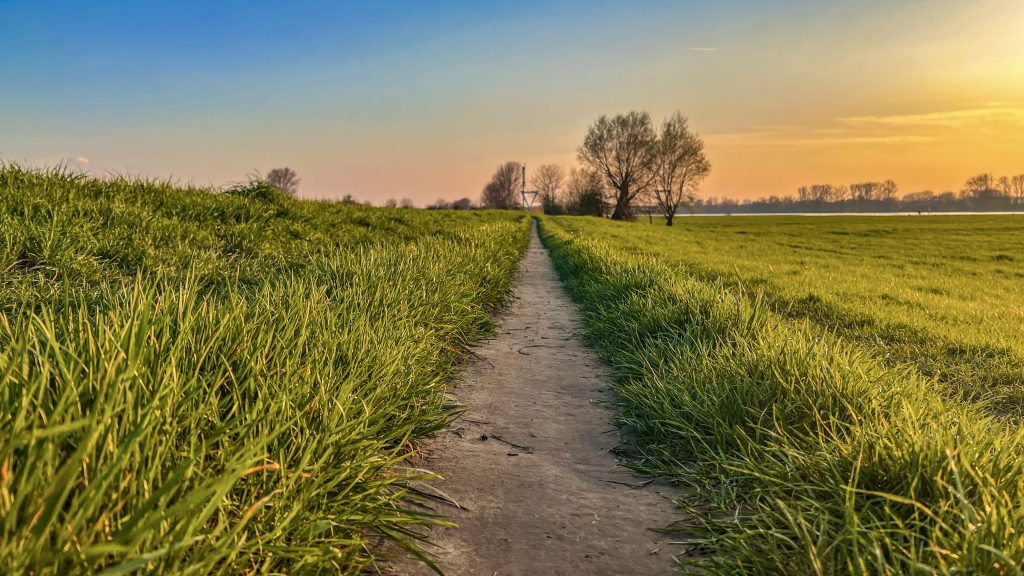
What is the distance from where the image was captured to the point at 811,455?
245 centimetres

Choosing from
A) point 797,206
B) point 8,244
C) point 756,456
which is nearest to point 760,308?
point 756,456

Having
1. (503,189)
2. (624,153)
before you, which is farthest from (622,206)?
(503,189)

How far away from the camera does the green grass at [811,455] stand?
176 centimetres

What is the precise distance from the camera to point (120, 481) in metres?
1.39

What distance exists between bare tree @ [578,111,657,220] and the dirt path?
62.6 meters

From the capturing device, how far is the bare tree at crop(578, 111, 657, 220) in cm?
6309

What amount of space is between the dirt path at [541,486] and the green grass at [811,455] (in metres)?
0.23

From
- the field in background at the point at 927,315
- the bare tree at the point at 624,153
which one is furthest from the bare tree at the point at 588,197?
the field in background at the point at 927,315

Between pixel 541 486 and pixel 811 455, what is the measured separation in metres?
1.25

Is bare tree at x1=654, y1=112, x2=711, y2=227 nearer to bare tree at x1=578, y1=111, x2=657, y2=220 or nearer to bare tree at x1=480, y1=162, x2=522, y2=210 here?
bare tree at x1=578, y1=111, x2=657, y2=220

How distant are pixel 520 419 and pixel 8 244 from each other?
4822 mm

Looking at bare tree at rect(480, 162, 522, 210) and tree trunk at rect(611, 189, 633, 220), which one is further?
bare tree at rect(480, 162, 522, 210)

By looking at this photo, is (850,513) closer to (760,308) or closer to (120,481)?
(120,481)

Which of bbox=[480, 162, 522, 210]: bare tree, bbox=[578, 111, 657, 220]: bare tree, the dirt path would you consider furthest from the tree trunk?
the dirt path
